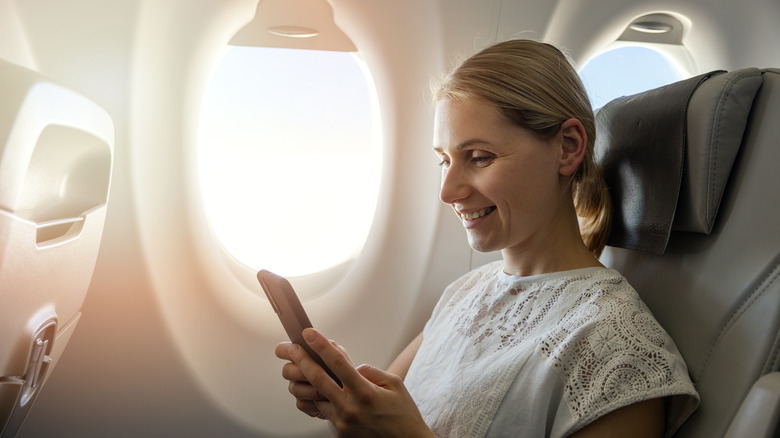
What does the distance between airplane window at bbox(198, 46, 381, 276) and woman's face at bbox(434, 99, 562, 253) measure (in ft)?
2.42

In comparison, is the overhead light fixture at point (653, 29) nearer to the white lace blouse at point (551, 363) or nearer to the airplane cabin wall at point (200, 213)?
the airplane cabin wall at point (200, 213)

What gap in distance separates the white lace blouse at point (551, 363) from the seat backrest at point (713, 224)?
7 cm

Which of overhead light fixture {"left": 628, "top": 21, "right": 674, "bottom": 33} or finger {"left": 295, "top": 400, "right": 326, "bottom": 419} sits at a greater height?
overhead light fixture {"left": 628, "top": 21, "right": 674, "bottom": 33}

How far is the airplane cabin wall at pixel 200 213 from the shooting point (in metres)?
1.73

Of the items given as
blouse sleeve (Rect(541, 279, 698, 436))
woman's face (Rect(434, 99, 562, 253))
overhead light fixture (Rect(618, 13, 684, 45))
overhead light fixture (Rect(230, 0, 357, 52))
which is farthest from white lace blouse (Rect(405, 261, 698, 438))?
overhead light fixture (Rect(618, 13, 684, 45))

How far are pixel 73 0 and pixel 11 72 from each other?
0.77 m

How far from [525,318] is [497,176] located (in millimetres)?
309

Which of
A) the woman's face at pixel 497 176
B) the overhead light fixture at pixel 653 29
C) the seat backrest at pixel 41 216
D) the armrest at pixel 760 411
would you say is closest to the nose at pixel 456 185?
the woman's face at pixel 497 176

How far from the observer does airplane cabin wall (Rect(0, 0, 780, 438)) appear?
1730mm

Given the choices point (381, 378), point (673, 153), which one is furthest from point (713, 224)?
point (381, 378)

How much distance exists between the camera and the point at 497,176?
133 centimetres

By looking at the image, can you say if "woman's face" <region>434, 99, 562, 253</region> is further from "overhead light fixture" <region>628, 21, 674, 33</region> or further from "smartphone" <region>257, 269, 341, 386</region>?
"overhead light fixture" <region>628, 21, 674, 33</region>

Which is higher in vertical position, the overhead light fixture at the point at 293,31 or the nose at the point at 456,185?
the overhead light fixture at the point at 293,31

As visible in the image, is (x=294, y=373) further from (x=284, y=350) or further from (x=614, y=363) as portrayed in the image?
(x=614, y=363)
